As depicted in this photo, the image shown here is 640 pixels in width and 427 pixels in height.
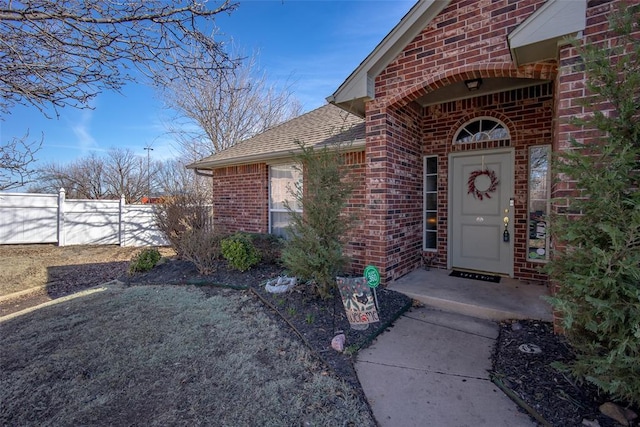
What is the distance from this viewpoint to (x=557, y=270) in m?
2.59

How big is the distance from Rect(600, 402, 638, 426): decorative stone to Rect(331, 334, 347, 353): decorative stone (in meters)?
2.08

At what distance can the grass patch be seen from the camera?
230cm

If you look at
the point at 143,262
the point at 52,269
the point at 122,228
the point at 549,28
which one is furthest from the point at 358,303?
the point at 122,228

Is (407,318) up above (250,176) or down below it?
below

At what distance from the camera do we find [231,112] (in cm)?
1702

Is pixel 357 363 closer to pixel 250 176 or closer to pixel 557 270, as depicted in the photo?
pixel 557 270

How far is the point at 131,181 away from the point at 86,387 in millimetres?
23366

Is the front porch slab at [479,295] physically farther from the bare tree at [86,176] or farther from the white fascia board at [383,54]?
the bare tree at [86,176]

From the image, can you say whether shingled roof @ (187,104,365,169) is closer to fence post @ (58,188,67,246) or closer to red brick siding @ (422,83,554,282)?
red brick siding @ (422,83,554,282)

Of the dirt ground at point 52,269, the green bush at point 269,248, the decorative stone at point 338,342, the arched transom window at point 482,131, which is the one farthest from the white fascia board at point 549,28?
the dirt ground at point 52,269

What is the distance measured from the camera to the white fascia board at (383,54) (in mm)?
4086

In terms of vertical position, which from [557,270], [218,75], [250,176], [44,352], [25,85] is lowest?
[44,352]

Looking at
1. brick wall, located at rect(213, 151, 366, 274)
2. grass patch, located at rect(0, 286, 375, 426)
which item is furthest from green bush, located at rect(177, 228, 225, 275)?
grass patch, located at rect(0, 286, 375, 426)

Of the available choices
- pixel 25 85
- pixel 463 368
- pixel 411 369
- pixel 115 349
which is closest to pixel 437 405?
pixel 411 369
